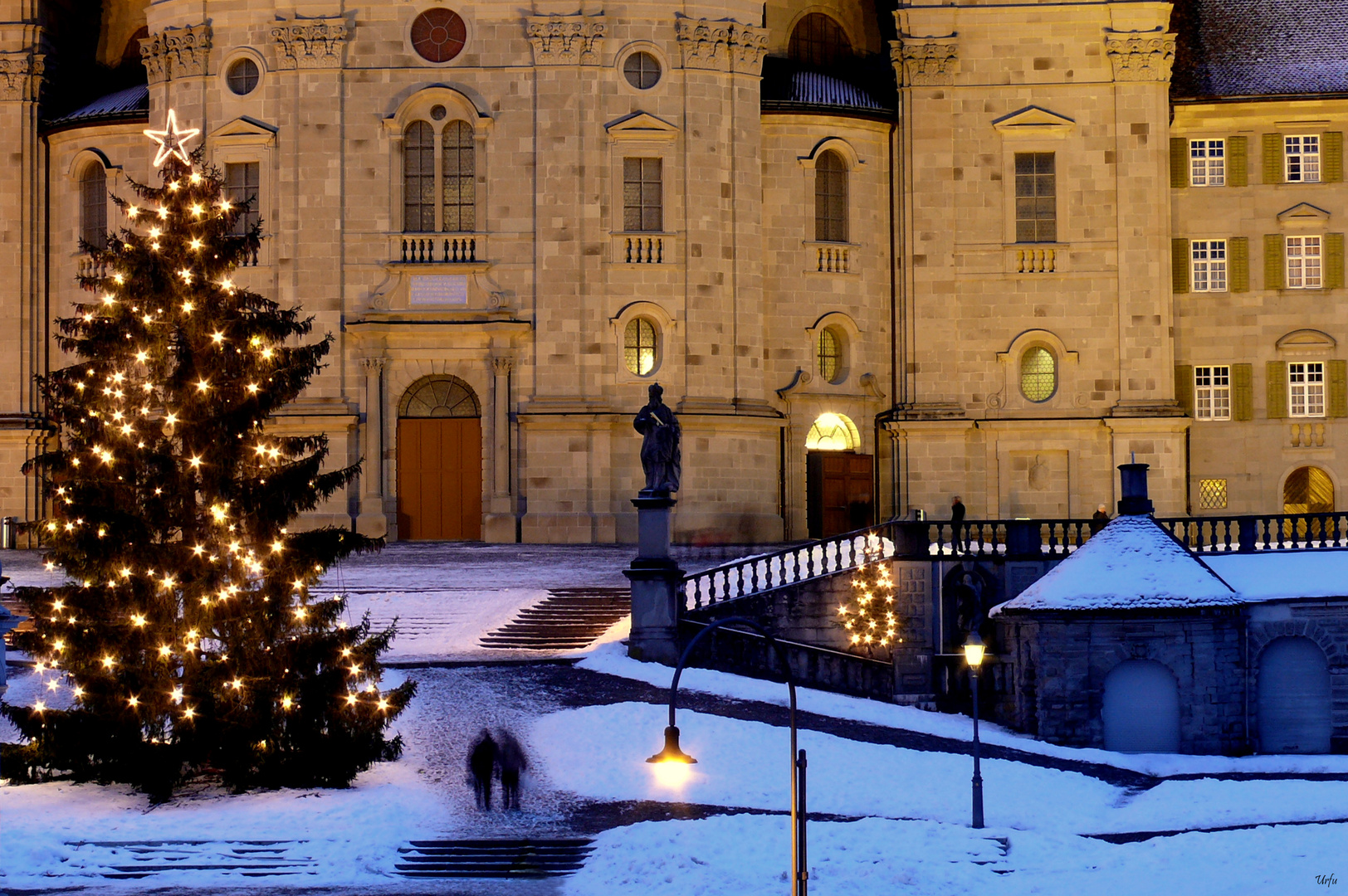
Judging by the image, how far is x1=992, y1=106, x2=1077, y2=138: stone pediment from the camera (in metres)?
48.8

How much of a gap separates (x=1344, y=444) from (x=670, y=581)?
23759 millimetres

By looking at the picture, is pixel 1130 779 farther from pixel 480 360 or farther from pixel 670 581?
pixel 480 360

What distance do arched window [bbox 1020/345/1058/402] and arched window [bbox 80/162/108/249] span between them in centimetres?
2359

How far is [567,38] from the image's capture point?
47.1 m

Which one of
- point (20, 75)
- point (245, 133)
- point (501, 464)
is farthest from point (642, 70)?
point (20, 75)

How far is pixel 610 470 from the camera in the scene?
47.0 m

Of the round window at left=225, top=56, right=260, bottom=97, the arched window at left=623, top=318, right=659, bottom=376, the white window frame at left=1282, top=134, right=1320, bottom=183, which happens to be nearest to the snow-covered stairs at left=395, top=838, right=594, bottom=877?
the arched window at left=623, top=318, right=659, bottom=376

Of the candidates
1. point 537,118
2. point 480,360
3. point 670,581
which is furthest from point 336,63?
point 670,581

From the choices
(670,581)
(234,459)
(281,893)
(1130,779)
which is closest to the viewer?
(281,893)

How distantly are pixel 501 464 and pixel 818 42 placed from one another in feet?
49.2

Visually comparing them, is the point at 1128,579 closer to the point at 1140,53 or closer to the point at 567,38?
the point at 1140,53

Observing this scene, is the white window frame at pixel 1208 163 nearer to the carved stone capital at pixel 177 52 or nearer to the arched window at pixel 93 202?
the carved stone capital at pixel 177 52

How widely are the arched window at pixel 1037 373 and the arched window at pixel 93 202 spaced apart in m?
23.6

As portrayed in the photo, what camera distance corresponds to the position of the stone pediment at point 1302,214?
49.9 meters
